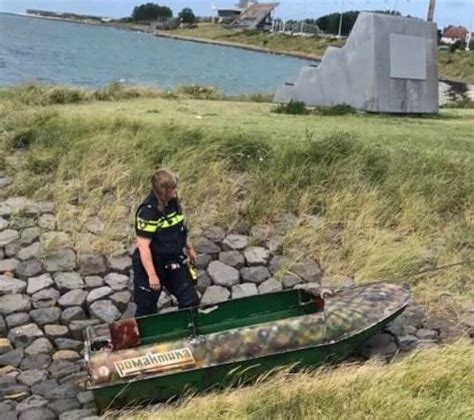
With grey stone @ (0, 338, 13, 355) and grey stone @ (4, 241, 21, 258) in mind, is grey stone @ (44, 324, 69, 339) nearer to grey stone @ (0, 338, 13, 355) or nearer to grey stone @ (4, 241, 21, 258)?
grey stone @ (0, 338, 13, 355)

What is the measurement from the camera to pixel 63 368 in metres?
6.74

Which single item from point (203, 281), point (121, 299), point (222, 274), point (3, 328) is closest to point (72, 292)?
point (121, 299)

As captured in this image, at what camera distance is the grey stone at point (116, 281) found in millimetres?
7723

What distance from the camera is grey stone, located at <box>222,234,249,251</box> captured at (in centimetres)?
825

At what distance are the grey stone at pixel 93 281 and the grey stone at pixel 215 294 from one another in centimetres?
106

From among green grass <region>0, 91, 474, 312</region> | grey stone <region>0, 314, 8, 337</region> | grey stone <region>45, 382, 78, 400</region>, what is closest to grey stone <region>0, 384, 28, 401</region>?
grey stone <region>45, 382, 78, 400</region>

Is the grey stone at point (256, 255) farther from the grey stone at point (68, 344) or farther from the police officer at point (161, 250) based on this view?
the grey stone at point (68, 344)

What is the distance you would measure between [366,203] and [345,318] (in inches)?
102

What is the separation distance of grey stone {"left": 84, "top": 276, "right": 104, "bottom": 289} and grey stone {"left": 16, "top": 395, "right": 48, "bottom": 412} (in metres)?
1.70

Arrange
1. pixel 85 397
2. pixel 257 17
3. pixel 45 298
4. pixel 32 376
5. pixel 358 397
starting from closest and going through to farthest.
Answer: pixel 358 397, pixel 85 397, pixel 32 376, pixel 45 298, pixel 257 17

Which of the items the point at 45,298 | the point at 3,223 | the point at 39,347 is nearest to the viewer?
the point at 39,347

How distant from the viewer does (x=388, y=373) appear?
5410 mm

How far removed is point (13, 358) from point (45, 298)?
0.81 m

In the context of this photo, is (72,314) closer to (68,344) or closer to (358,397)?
(68,344)
